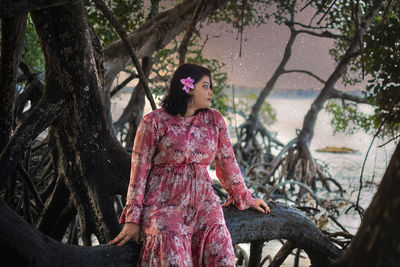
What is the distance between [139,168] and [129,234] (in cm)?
24

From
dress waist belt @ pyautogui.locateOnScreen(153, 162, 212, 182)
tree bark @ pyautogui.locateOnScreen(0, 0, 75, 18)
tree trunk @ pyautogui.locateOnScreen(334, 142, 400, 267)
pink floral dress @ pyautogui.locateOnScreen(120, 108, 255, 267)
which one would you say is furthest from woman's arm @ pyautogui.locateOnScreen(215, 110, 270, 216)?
tree trunk @ pyautogui.locateOnScreen(334, 142, 400, 267)

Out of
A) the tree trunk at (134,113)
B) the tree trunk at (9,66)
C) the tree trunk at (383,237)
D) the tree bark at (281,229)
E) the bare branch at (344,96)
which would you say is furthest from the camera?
the bare branch at (344,96)

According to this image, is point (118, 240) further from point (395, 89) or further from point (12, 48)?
point (395, 89)

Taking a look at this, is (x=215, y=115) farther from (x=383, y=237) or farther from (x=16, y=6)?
(x=383, y=237)

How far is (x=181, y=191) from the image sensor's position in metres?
1.43

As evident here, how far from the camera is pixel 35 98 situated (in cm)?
259

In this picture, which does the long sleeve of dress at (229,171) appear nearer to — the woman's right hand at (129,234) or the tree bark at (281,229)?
the tree bark at (281,229)

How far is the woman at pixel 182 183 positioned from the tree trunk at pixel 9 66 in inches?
28.8

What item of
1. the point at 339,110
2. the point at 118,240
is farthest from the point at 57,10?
the point at 339,110

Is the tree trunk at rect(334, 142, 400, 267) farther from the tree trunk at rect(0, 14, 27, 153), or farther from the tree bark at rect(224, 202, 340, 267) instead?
the tree trunk at rect(0, 14, 27, 153)

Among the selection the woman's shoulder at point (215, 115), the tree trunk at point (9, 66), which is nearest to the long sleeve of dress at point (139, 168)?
the woman's shoulder at point (215, 115)

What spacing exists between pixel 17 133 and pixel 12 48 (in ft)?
1.50

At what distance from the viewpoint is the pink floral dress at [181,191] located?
1.30 metres

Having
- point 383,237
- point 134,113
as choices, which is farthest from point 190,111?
point 134,113
